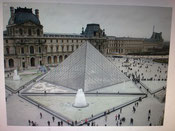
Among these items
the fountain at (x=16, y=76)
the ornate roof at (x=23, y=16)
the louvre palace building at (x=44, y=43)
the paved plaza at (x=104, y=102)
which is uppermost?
the ornate roof at (x=23, y=16)

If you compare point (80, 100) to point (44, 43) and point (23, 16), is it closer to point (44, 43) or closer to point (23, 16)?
point (44, 43)

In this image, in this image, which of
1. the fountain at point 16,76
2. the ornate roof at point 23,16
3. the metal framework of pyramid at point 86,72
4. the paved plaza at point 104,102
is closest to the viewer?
the ornate roof at point 23,16

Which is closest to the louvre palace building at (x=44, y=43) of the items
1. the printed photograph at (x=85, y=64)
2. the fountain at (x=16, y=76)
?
the printed photograph at (x=85, y=64)

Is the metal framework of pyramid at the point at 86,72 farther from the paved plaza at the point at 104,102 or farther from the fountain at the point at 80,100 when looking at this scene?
the fountain at the point at 80,100

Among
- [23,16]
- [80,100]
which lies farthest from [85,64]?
[23,16]

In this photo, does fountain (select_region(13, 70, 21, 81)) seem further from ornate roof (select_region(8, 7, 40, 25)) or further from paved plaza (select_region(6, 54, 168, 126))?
ornate roof (select_region(8, 7, 40, 25))

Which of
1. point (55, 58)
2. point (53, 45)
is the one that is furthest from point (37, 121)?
point (53, 45)
